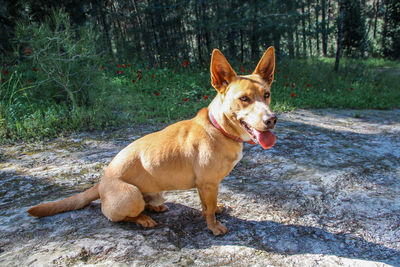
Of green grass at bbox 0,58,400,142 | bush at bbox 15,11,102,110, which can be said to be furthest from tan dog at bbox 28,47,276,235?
bush at bbox 15,11,102,110

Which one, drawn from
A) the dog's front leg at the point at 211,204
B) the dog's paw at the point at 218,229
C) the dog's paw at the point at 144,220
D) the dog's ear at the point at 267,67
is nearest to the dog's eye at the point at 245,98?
the dog's ear at the point at 267,67

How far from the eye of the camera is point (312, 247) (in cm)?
213

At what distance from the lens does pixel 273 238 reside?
226cm

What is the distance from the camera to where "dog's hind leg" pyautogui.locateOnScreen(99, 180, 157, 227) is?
226 cm

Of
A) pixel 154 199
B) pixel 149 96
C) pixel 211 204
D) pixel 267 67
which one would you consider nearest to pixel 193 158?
pixel 211 204

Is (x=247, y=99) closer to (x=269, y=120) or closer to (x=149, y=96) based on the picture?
(x=269, y=120)

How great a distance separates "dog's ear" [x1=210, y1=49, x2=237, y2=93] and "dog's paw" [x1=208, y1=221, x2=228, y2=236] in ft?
3.93

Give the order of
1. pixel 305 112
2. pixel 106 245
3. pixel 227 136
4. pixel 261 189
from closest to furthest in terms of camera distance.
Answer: pixel 106 245
pixel 227 136
pixel 261 189
pixel 305 112

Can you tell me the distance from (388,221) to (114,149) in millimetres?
3603

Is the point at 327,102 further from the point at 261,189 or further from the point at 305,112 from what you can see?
the point at 261,189

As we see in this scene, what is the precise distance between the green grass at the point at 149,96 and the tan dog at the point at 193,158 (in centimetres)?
302

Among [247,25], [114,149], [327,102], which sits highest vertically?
[247,25]

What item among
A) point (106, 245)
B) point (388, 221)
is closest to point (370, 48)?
point (388, 221)

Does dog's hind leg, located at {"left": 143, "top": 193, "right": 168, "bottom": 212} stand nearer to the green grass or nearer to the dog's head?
the dog's head
